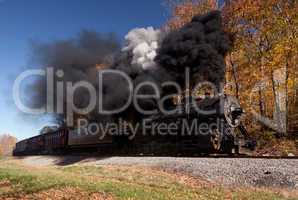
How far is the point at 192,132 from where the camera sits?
17.2 m

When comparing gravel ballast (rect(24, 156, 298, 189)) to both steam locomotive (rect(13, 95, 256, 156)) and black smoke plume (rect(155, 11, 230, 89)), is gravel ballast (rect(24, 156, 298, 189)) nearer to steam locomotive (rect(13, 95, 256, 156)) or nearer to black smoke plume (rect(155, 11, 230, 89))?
steam locomotive (rect(13, 95, 256, 156))

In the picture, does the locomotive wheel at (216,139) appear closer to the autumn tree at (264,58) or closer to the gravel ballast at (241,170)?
the gravel ballast at (241,170)

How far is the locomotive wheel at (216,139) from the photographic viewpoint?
16.5 meters

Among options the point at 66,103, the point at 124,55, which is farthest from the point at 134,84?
the point at 66,103

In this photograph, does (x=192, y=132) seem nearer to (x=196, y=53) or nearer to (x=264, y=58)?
(x=196, y=53)

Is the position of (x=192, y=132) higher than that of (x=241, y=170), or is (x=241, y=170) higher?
(x=192, y=132)

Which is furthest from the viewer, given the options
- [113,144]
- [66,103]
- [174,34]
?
[66,103]

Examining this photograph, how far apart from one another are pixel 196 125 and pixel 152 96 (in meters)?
2.63

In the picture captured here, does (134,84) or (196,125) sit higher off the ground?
(134,84)

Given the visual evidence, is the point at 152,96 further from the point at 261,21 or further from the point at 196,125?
the point at 261,21

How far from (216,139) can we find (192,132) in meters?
1.24

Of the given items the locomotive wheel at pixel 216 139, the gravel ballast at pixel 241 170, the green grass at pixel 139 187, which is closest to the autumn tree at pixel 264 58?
the locomotive wheel at pixel 216 139

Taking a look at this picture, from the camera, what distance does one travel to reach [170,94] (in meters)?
18.2

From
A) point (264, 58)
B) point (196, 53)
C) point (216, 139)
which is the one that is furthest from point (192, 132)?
point (264, 58)
